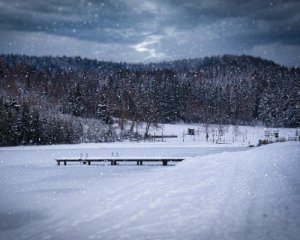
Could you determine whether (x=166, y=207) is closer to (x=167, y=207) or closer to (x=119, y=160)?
(x=167, y=207)

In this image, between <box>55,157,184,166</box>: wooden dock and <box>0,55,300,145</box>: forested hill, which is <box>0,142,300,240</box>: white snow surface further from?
<box>0,55,300,145</box>: forested hill

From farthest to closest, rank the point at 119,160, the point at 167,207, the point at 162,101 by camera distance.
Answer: the point at 162,101 → the point at 119,160 → the point at 167,207

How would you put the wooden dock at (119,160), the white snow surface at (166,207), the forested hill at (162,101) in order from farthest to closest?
the forested hill at (162,101) → the wooden dock at (119,160) → the white snow surface at (166,207)

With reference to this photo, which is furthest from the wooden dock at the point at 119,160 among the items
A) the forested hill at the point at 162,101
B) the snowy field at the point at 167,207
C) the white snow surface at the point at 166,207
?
the forested hill at the point at 162,101

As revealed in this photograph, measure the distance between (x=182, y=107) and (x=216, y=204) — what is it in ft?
339

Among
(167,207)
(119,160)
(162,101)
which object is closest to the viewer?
(167,207)

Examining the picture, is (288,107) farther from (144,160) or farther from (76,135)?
(144,160)

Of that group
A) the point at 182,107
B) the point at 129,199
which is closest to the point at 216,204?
the point at 129,199

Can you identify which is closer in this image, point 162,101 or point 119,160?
point 119,160

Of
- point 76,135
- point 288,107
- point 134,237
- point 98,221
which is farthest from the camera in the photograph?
point 288,107

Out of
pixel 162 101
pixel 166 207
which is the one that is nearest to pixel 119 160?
pixel 166 207

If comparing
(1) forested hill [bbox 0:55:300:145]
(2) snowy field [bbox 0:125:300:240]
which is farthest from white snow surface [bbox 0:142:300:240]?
(1) forested hill [bbox 0:55:300:145]

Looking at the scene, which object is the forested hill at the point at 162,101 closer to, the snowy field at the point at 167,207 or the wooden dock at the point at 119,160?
the wooden dock at the point at 119,160

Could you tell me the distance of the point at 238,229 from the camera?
10.4 m
